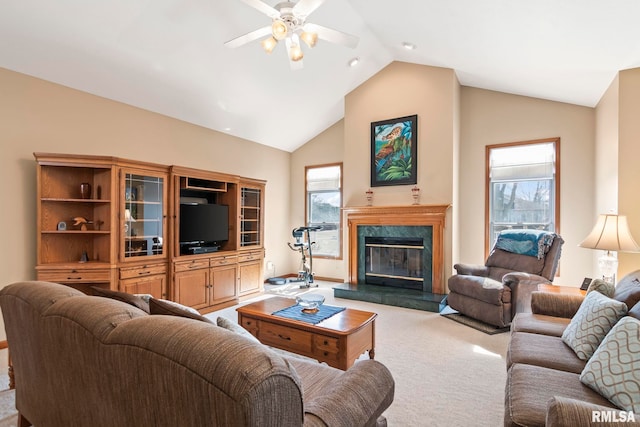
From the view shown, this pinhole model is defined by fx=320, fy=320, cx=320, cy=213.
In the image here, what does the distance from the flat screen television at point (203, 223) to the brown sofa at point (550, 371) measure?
3813mm

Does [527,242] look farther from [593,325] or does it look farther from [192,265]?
[192,265]

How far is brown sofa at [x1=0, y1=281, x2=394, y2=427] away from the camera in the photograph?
2.45ft

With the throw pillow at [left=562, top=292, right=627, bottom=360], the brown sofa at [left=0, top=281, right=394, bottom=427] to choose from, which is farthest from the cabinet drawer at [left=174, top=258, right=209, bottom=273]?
the throw pillow at [left=562, top=292, right=627, bottom=360]

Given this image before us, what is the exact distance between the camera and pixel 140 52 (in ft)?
11.4

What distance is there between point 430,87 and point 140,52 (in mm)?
4033

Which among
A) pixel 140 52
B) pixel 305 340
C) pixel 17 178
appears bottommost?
pixel 305 340

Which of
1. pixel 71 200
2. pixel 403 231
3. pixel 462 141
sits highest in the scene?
pixel 462 141

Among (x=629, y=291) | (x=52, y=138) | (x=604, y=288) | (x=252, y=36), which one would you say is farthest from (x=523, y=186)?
(x=52, y=138)

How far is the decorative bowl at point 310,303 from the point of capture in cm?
283

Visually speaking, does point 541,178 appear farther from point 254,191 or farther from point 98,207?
point 98,207

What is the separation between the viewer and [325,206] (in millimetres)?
6742

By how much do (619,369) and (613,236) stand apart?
6.76 ft

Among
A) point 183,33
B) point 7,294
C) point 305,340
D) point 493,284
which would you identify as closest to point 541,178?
point 493,284

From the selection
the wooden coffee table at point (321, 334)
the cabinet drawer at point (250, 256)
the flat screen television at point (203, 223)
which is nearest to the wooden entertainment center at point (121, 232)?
the flat screen television at point (203, 223)
